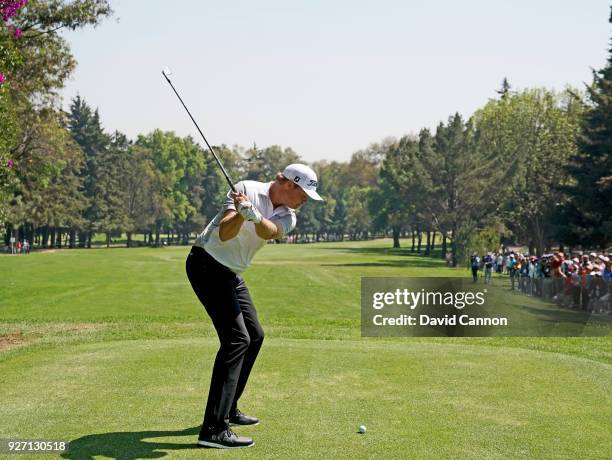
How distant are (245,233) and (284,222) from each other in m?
0.36

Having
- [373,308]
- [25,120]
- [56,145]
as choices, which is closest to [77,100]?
[56,145]

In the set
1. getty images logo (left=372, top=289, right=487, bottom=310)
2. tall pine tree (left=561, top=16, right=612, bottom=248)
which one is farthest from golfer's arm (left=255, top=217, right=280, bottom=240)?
tall pine tree (left=561, top=16, right=612, bottom=248)

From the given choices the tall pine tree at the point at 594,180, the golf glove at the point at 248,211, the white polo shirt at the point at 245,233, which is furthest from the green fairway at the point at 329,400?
the tall pine tree at the point at 594,180

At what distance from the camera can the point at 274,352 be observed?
38.3ft

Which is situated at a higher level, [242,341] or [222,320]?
[222,320]

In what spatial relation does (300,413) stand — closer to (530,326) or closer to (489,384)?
(489,384)

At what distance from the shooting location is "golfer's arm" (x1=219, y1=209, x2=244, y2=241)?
653 centimetres

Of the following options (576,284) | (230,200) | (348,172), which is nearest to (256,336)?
(230,200)

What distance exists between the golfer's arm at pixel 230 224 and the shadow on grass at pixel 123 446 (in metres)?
1.81

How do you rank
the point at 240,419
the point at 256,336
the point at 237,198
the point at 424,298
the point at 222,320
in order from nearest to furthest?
the point at 237,198 → the point at 222,320 → the point at 240,419 → the point at 256,336 → the point at 424,298

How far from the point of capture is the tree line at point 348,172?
4069cm

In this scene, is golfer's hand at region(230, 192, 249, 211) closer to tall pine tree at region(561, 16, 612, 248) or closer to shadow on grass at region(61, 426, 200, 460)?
shadow on grass at region(61, 426, 200, 460)

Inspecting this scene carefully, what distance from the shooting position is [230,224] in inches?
258

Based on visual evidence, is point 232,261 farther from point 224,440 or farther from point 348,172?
point 348,172
